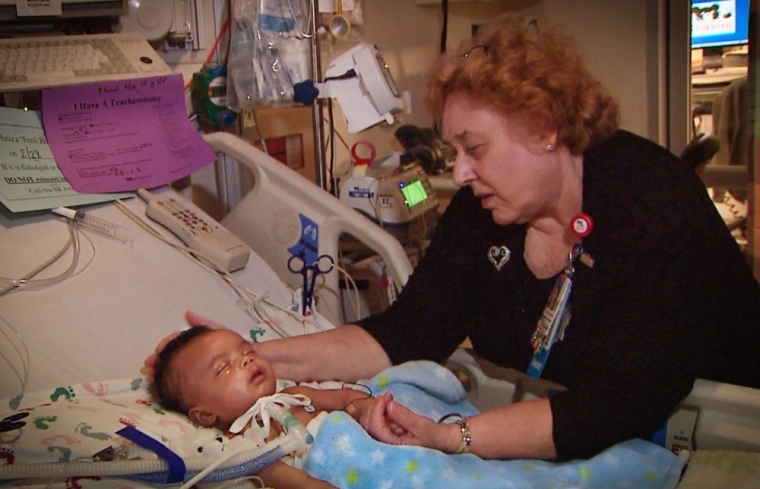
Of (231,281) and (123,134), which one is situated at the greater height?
Answer: (123,134)

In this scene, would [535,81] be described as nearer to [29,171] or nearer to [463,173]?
[463,173]

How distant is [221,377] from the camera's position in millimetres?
1265

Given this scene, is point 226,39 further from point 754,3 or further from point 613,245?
point 754,3

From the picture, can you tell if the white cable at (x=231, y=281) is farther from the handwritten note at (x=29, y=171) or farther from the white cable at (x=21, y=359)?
the white cable at (x=21, y=359)

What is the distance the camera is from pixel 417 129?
101 inches

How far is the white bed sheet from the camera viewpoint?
1.34 metres

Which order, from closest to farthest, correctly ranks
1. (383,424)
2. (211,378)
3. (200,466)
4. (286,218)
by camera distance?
(200,466), (383,424), (211,378), (286,218)

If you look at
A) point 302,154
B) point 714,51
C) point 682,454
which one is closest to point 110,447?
point 682,454

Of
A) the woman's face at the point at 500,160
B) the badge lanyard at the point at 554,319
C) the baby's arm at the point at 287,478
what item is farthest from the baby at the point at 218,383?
the woman's face at the point at 500,160

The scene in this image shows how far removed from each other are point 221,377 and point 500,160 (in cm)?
61

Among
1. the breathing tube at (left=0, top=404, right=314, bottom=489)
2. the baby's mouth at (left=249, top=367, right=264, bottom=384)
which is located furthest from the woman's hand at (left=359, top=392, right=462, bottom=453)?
the baby's mouth at (left=249, top=367, right=264, bottom=384)

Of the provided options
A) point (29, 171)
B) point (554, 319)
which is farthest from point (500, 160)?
point (29, 171)

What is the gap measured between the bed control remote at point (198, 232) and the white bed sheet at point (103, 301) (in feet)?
0.09

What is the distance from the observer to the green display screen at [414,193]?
82.4 inches
